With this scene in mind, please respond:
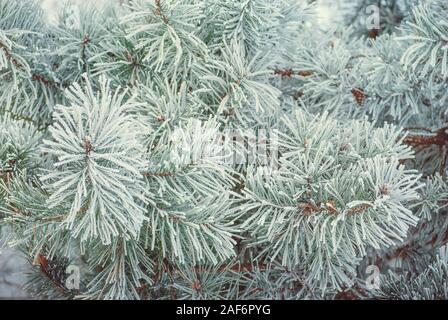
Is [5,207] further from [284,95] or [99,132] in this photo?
[284,95]

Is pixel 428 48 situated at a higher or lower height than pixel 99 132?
higher

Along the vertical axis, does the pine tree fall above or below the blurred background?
below

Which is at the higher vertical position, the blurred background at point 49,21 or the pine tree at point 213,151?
the blurred background at point 49,21

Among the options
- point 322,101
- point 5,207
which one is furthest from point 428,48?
point 5,207

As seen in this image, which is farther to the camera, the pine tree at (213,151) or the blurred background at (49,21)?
the blurred background at (49,21)

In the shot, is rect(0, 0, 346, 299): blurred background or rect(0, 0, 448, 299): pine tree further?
rect(0, 0, 346, 299): blurred background

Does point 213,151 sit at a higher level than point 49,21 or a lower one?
lower

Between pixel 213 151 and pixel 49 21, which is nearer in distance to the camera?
pixel 213 151
